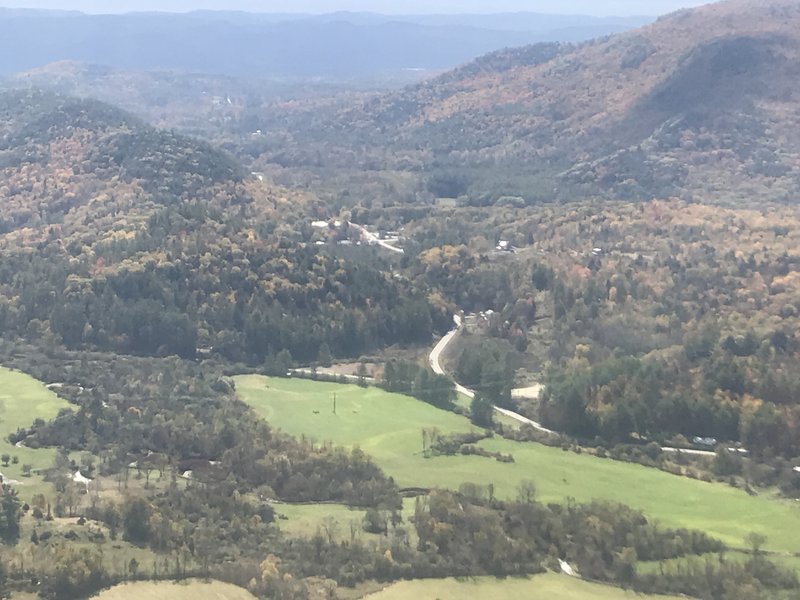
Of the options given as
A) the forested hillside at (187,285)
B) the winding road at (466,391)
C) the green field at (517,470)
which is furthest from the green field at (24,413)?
the winding road at (466,391)

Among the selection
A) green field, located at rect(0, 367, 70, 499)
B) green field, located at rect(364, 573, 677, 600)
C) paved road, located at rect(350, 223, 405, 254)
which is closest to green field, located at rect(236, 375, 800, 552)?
green field, located at rect(364, 573, 677, 600)

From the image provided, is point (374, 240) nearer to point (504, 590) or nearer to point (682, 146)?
point (682, 146)

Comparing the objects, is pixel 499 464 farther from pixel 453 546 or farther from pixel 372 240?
pixel 372 240

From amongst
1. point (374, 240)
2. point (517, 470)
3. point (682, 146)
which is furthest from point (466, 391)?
point (682, 146)

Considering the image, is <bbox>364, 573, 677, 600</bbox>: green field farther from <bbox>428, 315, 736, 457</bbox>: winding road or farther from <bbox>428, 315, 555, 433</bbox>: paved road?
<bbox>428, 315, 555, 433</bbox>: paved road

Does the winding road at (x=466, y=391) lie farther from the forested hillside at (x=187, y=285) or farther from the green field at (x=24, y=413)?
the green field at (x=24, y=413)

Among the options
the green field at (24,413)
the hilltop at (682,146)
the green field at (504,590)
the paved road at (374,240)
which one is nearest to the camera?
the green field at (504,590)
